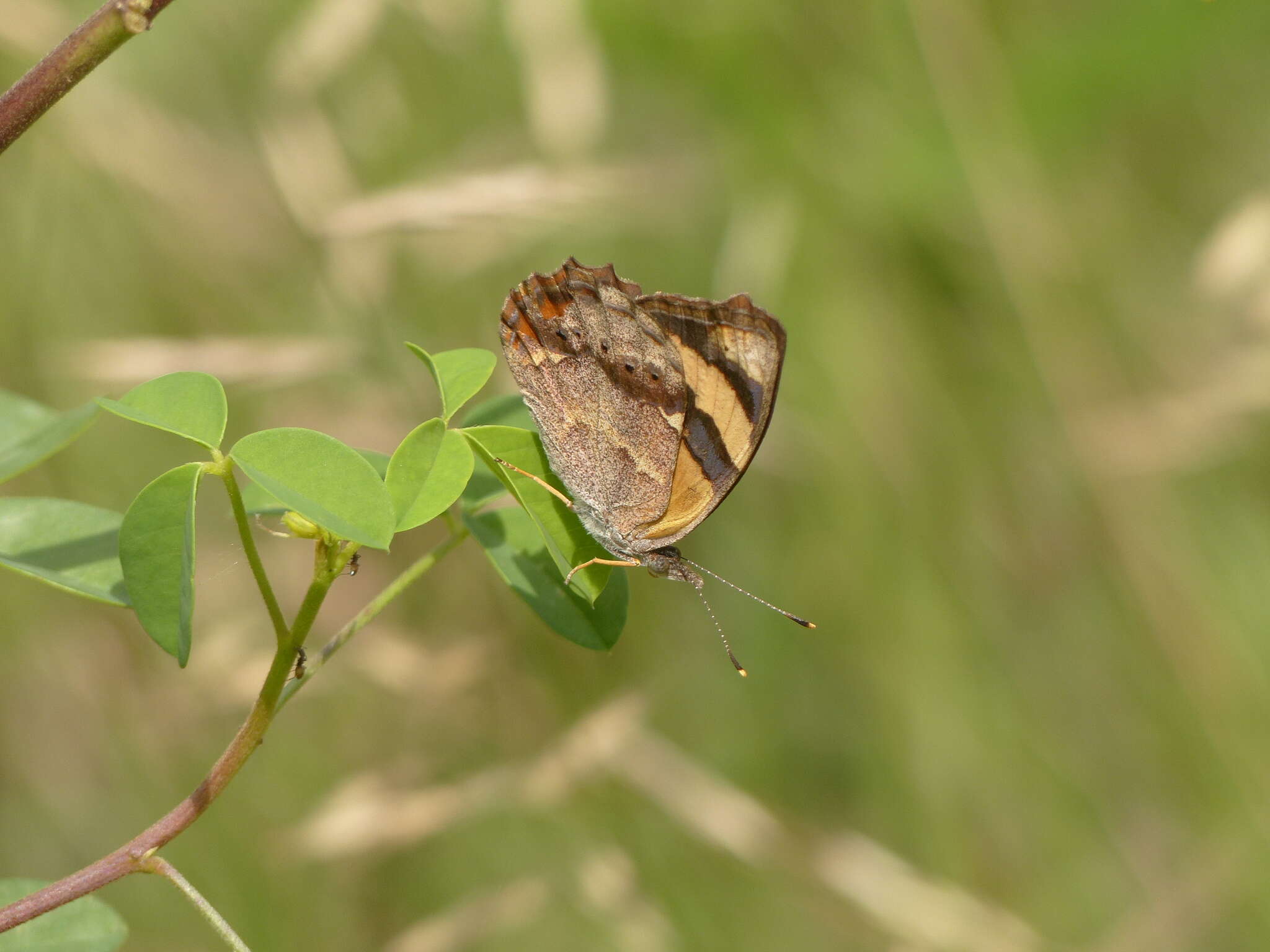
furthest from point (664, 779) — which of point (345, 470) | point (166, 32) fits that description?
point (166, 32)

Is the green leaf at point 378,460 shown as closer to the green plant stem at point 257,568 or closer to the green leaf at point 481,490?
the green leaf at point 481,490

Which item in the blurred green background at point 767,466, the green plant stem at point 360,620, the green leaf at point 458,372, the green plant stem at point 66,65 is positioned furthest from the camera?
the blurred green background at point 767,466

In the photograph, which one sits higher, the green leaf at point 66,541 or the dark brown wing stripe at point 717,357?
the green leaf at point 66,541

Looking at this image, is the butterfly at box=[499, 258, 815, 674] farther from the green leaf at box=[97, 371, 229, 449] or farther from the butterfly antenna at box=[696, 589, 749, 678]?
the green leaf at box=[97, 371, 229, 449]

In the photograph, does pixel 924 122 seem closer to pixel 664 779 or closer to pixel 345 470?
pixel 664 779

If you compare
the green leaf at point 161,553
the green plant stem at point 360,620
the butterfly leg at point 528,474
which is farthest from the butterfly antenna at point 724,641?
the green leaf at point 161,553

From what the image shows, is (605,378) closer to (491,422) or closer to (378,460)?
(491,422)

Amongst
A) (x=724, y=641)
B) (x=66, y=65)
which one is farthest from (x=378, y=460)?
(x=724, y=641)
